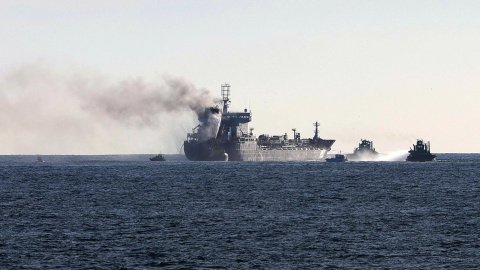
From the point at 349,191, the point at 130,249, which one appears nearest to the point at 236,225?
the point at 130,249

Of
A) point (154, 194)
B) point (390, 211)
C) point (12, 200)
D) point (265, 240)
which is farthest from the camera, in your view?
point (154, 194)

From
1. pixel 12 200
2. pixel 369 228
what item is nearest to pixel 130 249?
pixel 369 228

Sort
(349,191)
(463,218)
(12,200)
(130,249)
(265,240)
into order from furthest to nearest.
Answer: (349,191) → (12,200) → (463,218) → (265,240) → (130,249)

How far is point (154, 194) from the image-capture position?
363 feet

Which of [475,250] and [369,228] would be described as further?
[369,228]

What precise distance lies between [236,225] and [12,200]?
137 ft

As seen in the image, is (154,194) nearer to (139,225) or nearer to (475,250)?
(139,225)

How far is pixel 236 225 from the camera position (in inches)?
2790

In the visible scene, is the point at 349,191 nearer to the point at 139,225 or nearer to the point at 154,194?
the point at 154,194

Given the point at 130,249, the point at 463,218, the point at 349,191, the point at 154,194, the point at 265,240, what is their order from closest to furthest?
the point at 130,249
the point at 265,240
the point at 463,218
the point at 154,194
the point at 349,191

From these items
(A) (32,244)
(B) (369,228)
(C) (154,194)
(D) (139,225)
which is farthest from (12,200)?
(B) (369,228)

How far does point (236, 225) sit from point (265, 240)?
1027 cm

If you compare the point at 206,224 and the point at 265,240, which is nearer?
the point at 265,240

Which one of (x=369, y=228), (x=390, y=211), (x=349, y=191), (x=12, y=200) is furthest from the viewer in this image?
(x=349, y=191)
